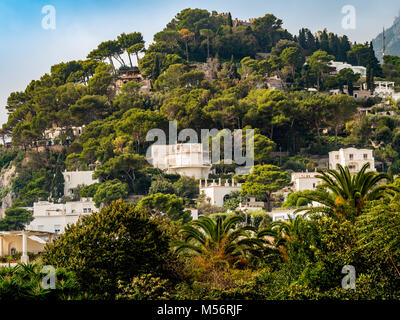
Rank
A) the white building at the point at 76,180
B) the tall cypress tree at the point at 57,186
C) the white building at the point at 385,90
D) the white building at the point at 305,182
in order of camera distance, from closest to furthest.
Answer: the white building at the point at 305,182
the white building at the point at 76,180
the tall cypress tree at the point at 57,186
the white building at the point at 385,90

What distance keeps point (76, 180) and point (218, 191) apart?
39.4 feet

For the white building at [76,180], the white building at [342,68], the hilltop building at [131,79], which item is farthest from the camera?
the white building at [342,68]

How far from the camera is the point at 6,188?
68562mm

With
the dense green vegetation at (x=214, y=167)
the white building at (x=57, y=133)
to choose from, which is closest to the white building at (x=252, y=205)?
the dense green vegetation at (x=214, y=167)

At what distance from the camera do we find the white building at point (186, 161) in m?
61.8

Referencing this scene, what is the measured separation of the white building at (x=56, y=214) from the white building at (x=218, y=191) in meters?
8.17

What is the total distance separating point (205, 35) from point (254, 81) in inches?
681

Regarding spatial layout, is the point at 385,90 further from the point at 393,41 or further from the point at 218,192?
the point at 393,41

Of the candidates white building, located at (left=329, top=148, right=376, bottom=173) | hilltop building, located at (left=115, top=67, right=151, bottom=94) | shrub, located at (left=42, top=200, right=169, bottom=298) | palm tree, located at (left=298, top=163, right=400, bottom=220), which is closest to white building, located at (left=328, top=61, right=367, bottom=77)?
hilltop building, located at (left=115, top=67, right=151, bottom=94)

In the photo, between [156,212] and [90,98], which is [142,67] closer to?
[90,98]

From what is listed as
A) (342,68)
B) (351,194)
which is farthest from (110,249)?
(342,68)

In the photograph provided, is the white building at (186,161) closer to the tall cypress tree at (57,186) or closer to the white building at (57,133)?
the tall cypress tree at (57,186)

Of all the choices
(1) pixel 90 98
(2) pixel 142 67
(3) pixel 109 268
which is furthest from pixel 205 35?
(3) pixel 109 268

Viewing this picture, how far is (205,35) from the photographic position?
9194cm
